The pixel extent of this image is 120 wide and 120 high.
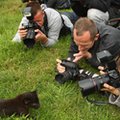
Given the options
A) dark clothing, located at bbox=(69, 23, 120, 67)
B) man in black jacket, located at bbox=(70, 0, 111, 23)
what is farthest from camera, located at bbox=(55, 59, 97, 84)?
man in black jacket, located at bbox=(70, 0, 111, 23)

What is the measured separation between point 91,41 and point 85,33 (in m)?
0.14

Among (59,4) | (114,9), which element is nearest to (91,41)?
(114,9)

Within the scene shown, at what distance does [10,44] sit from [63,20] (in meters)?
0.87

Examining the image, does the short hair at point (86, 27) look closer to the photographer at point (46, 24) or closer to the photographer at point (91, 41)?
the photographer at point (91, 41)

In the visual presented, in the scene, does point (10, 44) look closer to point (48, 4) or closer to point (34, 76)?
point (34, 76)

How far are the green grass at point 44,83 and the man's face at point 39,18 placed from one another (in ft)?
1.22

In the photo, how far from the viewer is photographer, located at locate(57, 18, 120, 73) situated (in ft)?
16.5

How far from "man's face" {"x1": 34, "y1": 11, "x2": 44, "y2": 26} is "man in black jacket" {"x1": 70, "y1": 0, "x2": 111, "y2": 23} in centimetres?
61

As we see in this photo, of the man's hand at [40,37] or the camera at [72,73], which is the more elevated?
the camera at [72,73]

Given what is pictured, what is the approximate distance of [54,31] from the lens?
6.29 meters

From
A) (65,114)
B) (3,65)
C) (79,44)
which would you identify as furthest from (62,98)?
(3,65)

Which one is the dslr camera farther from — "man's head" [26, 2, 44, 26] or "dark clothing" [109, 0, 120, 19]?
"dark clothing" [109, 0, 120, 19]

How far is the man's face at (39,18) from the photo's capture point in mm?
6016

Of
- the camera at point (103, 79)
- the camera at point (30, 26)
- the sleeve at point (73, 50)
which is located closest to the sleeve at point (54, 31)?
the camera at point (30, 26)
